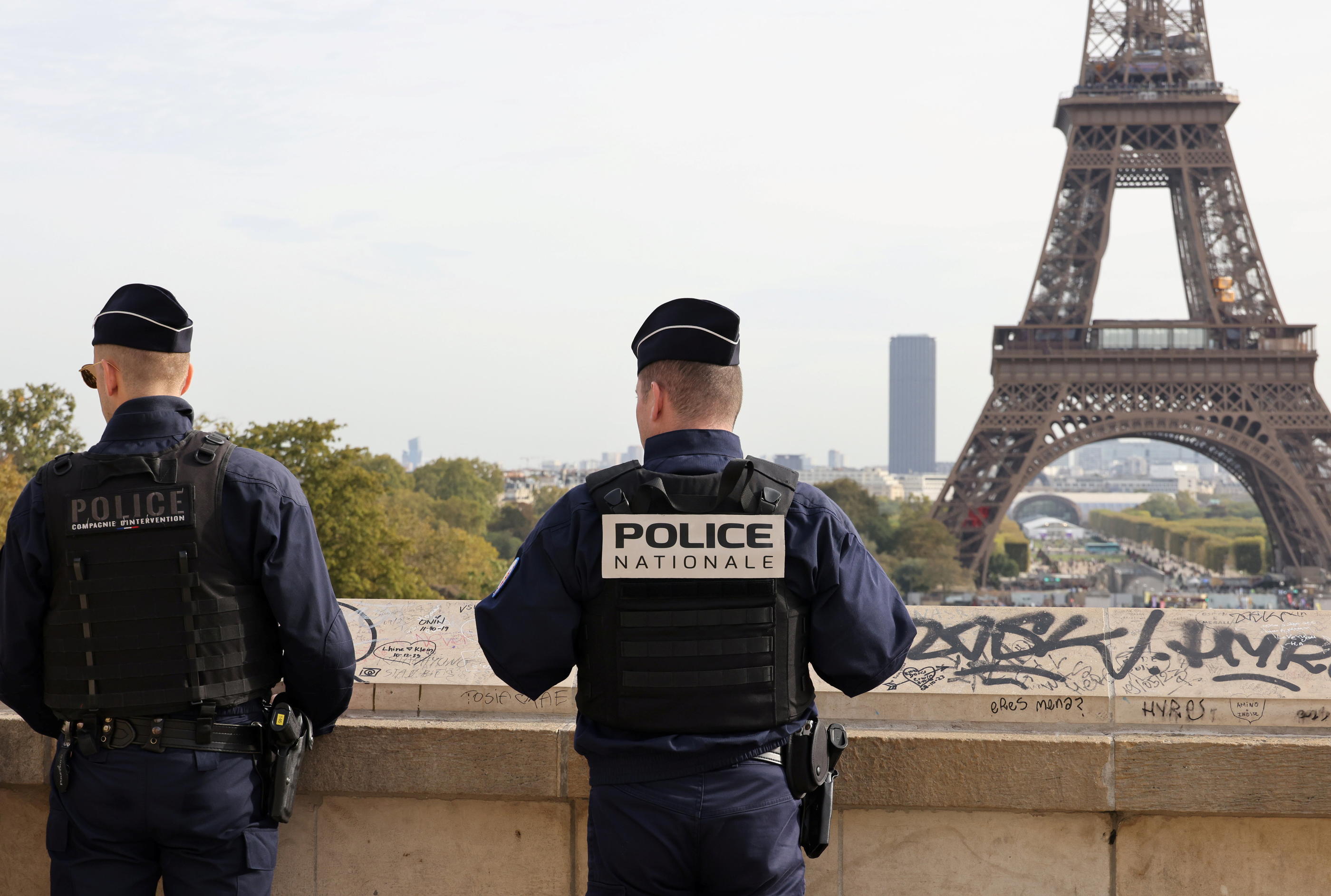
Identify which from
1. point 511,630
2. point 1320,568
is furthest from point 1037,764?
point 1320,568

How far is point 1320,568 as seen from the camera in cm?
4250

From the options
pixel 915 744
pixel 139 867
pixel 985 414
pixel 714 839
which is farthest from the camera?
pixel 985 414

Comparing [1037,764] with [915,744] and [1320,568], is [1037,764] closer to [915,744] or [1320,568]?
[915,744]

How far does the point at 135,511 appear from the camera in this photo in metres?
3.00

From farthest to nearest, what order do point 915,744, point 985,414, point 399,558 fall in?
point 985,414
point 399,558
point 915,744

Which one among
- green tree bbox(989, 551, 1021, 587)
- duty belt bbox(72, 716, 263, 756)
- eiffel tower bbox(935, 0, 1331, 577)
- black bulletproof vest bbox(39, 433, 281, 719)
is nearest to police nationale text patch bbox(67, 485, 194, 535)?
black bulletproof vest bbox(39, 433, 281, 719)

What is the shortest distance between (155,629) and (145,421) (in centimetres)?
54

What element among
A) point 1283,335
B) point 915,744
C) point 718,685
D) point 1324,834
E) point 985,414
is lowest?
point 1324,834

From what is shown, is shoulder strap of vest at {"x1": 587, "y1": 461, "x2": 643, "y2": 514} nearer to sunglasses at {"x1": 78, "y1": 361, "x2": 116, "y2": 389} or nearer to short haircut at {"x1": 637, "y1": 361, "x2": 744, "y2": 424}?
short haircut at {"x1": 637, "y1": 361, "x2": 744, "y2": 424}

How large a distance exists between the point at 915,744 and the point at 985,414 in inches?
1427

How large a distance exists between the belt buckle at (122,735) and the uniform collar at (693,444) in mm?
1476

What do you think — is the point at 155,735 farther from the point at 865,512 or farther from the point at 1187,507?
the point at 1187,507

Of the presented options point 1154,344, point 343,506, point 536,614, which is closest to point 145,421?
point 536,614

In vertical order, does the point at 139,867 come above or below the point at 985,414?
below
